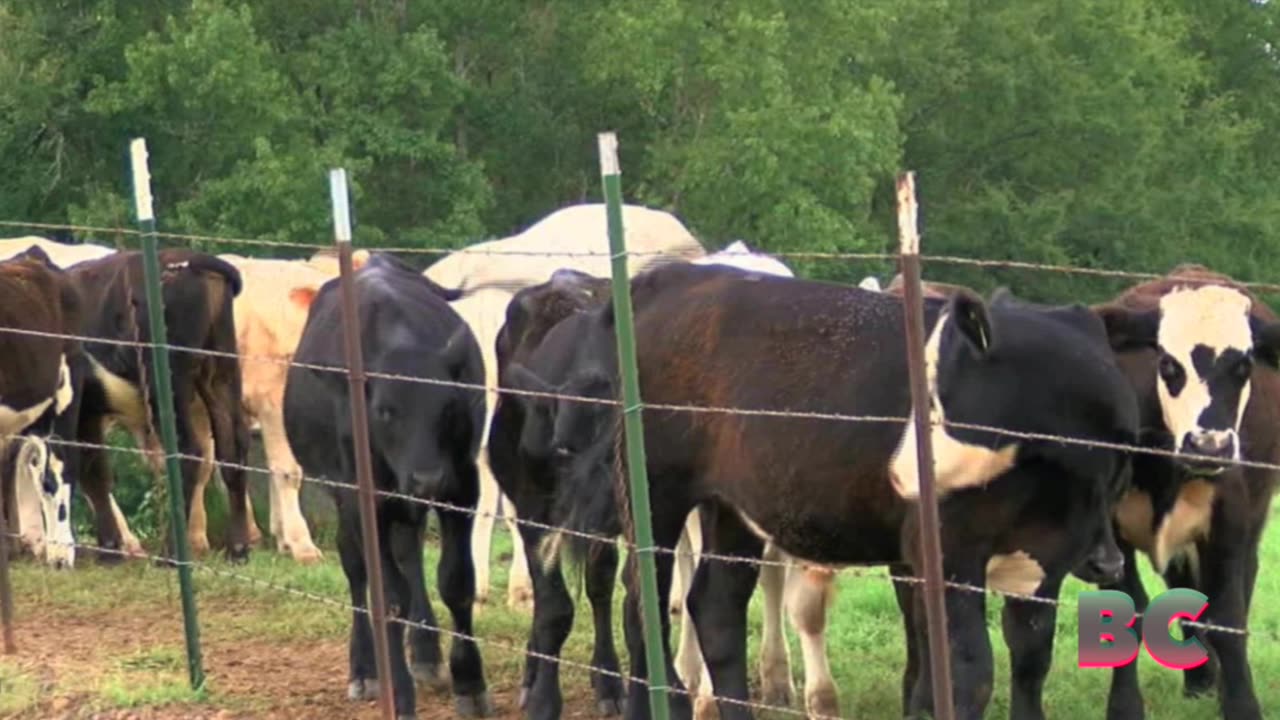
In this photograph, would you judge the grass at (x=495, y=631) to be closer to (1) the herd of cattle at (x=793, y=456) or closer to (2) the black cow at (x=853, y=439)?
(1) the herd of cattle at (x=793, y=456)

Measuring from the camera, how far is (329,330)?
9.57 meters

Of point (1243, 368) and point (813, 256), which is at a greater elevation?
point (813, 256)

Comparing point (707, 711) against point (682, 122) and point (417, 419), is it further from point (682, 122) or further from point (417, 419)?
point (682, 122)

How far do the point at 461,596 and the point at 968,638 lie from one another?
298cm

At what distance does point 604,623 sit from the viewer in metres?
8.98

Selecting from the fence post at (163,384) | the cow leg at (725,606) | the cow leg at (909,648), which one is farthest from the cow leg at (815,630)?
the fence post at (163,384)

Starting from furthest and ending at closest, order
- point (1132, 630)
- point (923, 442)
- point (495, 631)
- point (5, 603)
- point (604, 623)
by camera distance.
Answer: point (495, 631) → point (5, 603) → point (604, 623) → point (1132, 630) → point (923, 442)

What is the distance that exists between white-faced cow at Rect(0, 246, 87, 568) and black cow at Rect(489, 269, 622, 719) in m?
2.91

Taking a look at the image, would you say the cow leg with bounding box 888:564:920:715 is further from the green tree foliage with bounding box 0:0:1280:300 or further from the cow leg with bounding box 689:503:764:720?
the green tree foliage with bounding box 0:0:1280:300

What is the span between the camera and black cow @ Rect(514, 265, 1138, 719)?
6.96 meters

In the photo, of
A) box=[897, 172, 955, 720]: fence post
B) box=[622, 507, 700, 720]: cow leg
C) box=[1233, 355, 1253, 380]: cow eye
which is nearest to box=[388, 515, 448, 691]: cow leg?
box=[622, 507, 700, 720]: cow leg

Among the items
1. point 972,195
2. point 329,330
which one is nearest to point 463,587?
point 329,330

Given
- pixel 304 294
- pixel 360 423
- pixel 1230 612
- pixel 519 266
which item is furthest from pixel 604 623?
pixel 519 266

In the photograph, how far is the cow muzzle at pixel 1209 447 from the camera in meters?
7.57
